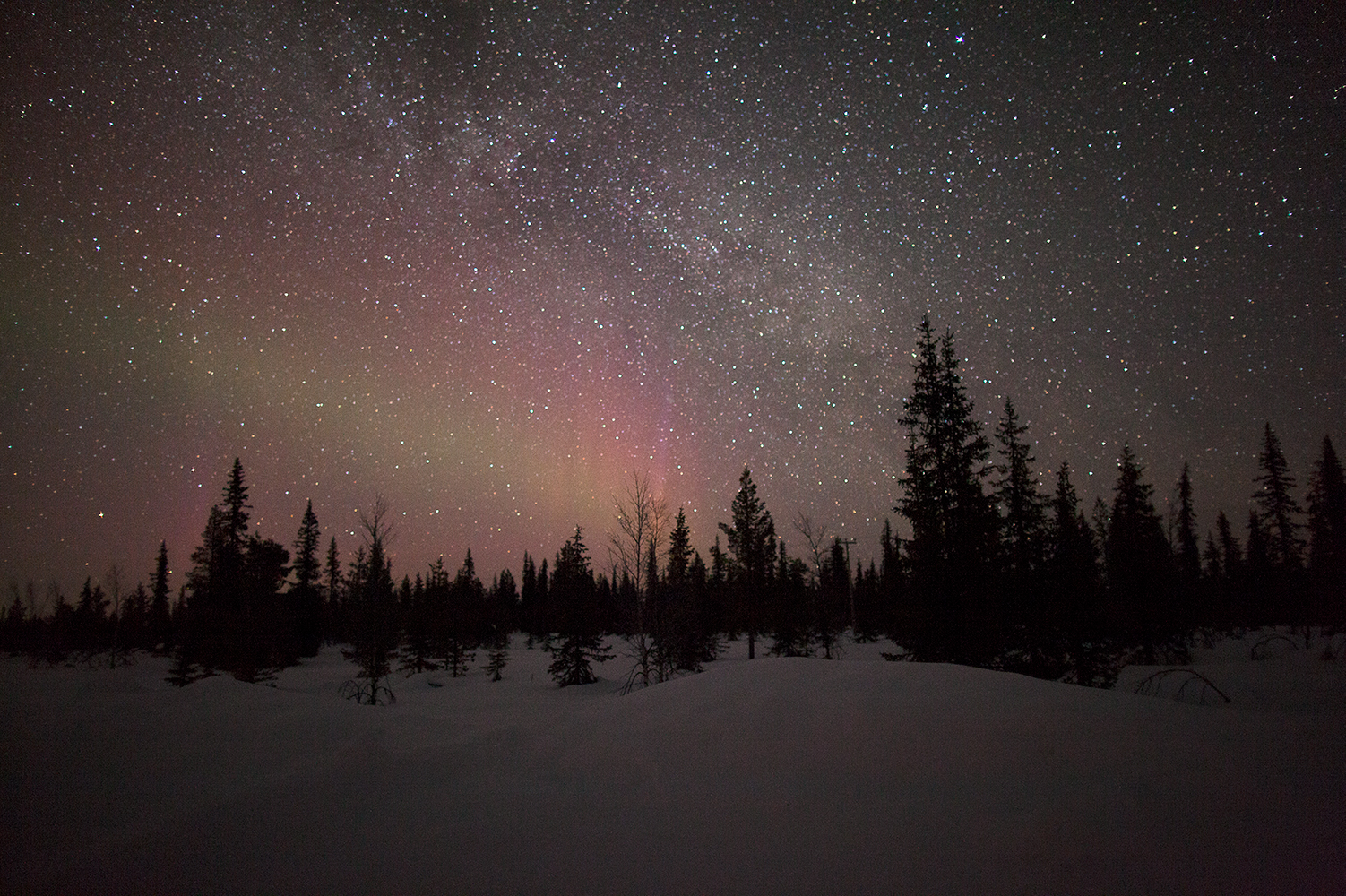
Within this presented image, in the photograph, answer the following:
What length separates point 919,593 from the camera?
20.8m

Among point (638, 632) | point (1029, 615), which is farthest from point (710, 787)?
point (1029, 615)

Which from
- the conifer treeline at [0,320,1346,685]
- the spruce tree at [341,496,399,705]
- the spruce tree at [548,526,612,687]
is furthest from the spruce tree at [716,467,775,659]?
the spruce tree at [341,496,399,705]

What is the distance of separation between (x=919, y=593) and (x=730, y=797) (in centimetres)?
1837

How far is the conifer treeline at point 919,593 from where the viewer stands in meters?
20.4

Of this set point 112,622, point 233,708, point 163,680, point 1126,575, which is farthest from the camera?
point 112,622

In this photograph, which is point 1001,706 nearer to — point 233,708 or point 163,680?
point 233,708

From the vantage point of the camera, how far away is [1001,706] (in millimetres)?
5766

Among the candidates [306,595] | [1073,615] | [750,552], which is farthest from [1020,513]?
[306,595]

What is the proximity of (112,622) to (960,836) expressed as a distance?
66332 millimetres

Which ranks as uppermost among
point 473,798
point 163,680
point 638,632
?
point 473,798

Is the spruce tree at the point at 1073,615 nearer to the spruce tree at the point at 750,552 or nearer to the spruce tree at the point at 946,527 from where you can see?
the spruce tree at the point at 946,527

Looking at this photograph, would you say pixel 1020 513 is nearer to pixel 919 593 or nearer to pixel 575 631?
pixel 919 593

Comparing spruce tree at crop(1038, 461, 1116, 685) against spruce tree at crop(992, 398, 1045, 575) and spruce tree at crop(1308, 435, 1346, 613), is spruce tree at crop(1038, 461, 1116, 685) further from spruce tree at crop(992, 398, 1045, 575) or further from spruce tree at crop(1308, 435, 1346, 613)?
spruce tree at crop(1308, 435, 1346, 613)

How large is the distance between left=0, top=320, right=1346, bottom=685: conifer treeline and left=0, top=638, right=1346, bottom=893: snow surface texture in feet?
50.0
